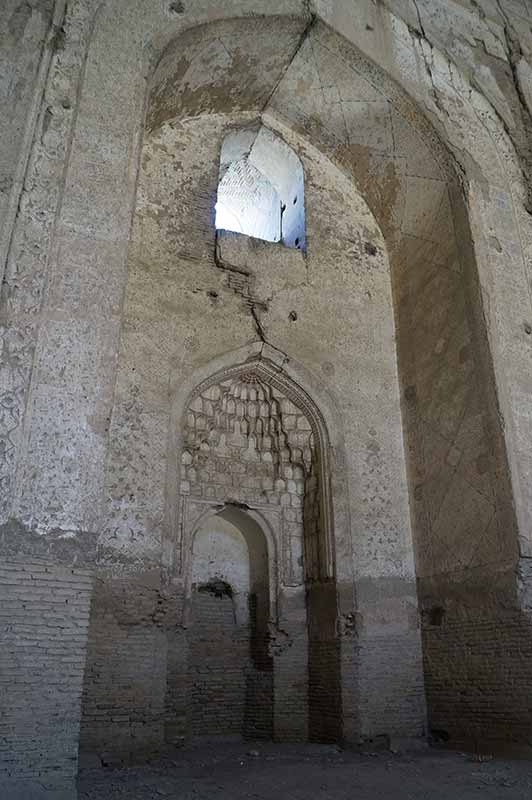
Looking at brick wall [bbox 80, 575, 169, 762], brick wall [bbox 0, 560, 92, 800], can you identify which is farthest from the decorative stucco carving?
brick wall [bbox 0, 560, 92, 800]

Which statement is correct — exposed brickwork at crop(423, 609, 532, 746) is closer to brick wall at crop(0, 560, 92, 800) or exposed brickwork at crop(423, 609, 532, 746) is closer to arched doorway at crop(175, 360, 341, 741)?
arched doorway at crop(175, 360, 341, 741)

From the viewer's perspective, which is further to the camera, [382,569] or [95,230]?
[382,569]

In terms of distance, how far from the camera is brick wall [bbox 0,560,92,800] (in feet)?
11.4

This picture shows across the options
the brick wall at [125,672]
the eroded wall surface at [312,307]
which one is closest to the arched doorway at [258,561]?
the eroded wall surface at [312,307]

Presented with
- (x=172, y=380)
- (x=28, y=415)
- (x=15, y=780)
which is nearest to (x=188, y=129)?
(x=172, y=380)

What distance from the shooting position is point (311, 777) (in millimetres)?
4574

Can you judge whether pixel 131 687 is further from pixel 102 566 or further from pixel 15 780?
pixel 15 780

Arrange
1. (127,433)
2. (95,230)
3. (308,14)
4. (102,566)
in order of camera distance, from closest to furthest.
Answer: (95,230) < (102,566) < (127,433) < (308,14)

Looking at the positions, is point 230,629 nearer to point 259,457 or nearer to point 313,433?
point 259,457

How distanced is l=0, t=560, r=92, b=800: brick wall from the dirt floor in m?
0.65

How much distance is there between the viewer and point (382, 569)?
668 cm

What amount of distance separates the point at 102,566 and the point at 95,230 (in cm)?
275

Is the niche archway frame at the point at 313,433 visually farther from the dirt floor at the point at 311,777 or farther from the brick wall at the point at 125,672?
the dirt floor at the point at 311,777

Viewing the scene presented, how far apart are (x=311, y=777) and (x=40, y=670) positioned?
214cm
